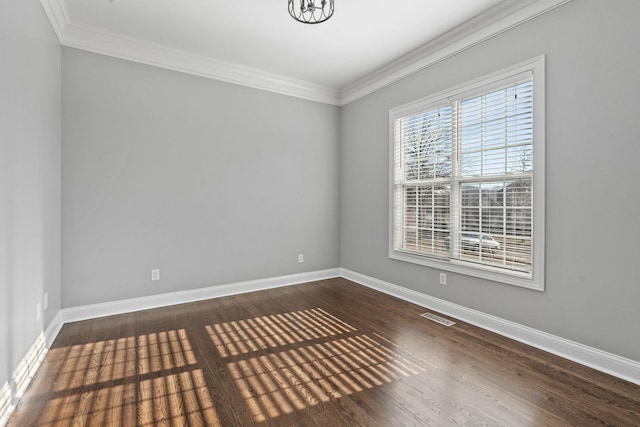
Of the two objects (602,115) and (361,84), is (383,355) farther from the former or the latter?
(361,84)

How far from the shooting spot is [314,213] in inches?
185

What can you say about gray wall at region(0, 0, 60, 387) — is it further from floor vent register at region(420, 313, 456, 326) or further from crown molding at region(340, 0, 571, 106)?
crown molding at region(340, 0, 571, 106)

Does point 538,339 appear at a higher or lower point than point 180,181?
lower

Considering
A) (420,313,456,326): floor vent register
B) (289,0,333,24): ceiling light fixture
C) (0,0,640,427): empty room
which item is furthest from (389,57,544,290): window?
(289,0,333,24): ceiling light fixture

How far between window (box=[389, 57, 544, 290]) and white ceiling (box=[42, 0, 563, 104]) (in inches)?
24.8

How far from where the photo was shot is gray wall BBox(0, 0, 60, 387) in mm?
1771

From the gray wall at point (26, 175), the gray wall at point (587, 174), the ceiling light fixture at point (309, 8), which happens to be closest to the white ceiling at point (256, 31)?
the ceiling light fixture at point (309, 8)

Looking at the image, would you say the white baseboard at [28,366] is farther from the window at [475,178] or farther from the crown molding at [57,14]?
the window at [475,178]

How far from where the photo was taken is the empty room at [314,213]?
6.39 ft

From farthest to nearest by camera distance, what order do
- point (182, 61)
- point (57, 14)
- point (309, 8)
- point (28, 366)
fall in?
point (182, 61), point (57, 14), point (309, 8), point (28, 366)

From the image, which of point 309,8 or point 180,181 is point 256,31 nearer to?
point 309,8

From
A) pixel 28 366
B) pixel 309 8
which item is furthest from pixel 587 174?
pixel 28 366

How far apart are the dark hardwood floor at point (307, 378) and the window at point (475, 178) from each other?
76 cm

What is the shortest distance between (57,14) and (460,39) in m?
3.69
